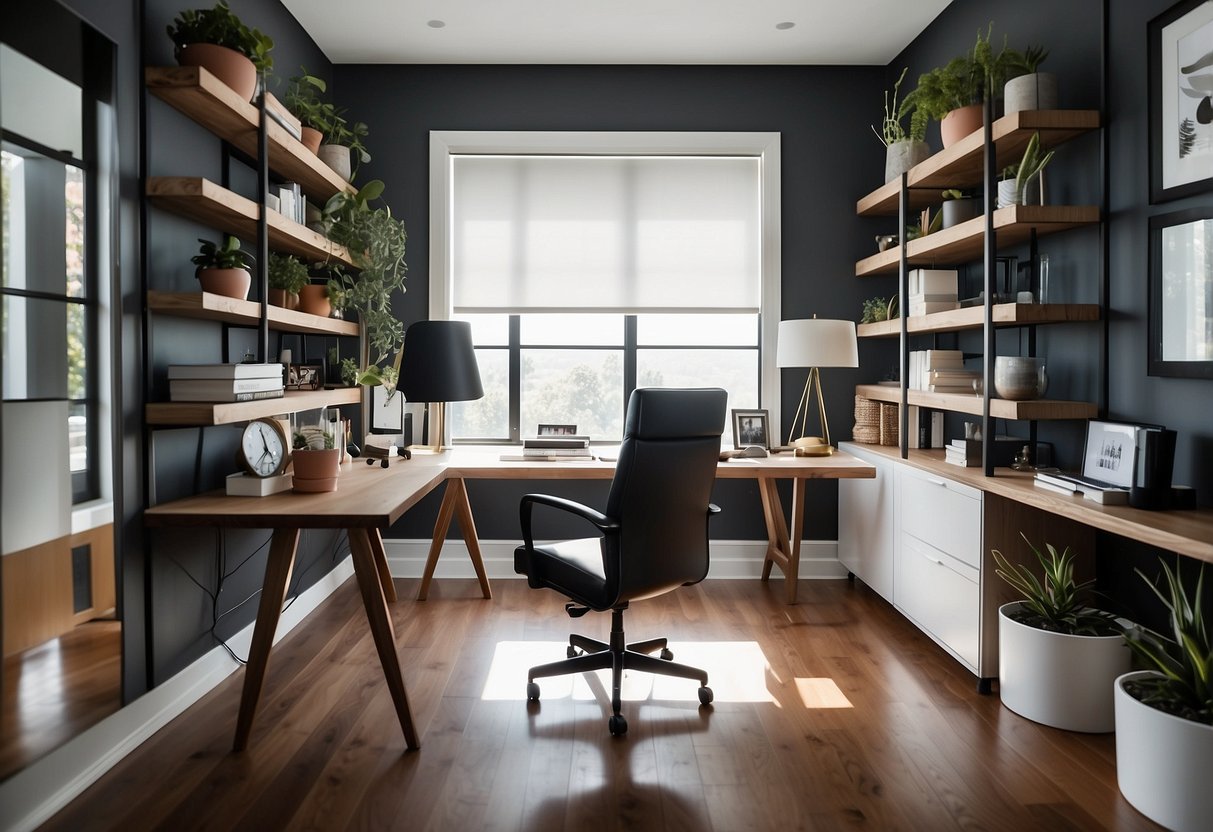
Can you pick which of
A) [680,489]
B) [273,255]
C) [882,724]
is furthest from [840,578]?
[273,255]

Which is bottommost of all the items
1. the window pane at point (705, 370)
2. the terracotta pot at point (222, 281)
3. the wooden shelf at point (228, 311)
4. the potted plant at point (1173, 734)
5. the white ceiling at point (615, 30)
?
the potted plant at point (1173, 734)

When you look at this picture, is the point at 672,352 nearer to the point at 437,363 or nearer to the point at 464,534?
the point at 437,363

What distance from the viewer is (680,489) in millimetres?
2576

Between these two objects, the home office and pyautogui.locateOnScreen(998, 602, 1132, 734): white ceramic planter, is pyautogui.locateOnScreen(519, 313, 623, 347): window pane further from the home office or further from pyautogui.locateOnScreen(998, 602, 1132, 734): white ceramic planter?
pyautogui.locateOnScreen(998, 602, 1132, 734): white ceramic planter

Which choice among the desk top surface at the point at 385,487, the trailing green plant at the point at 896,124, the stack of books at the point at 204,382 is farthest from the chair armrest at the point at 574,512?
the trailing green plant at the point at 896,124

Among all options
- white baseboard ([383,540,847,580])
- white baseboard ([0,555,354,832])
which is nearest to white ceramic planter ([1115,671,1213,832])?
white baseboard ([383,540,847,580])

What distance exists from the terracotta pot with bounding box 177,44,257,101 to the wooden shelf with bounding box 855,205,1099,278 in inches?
102

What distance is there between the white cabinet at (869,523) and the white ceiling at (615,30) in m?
2.08

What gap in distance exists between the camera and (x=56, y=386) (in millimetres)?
2045

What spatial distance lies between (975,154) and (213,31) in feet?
8.94

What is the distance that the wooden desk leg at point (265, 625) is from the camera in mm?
2352

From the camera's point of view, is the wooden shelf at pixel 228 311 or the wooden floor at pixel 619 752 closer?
the wooden floor at pixel 619 752

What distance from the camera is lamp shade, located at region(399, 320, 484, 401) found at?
3654 millimetres

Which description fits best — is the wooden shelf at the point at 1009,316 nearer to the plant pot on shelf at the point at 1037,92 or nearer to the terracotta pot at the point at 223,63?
the plant pot on shelf at the point at 1037,92
